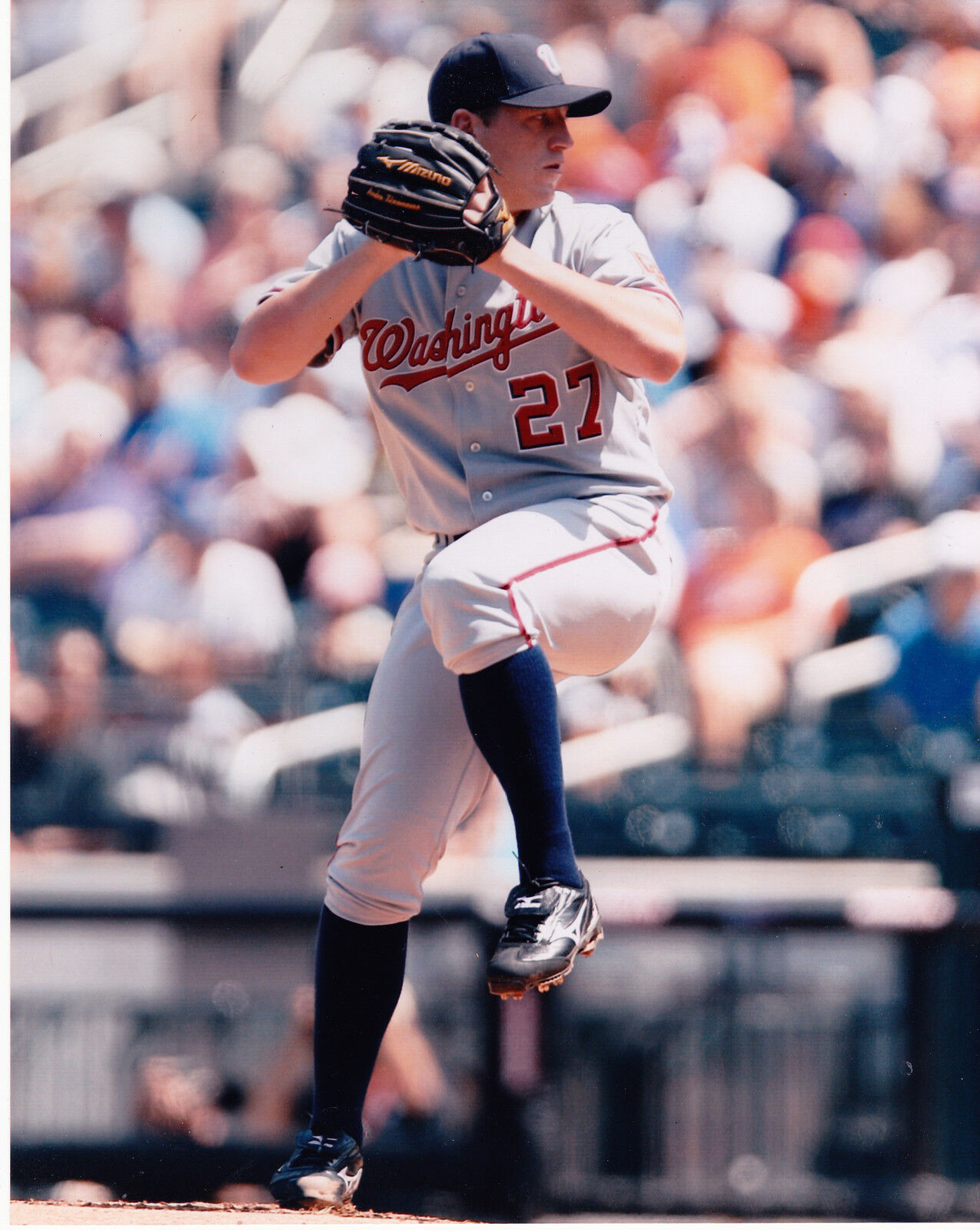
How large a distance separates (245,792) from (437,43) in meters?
2.71

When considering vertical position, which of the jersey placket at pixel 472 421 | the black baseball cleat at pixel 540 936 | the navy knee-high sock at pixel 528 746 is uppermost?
the jersey placket at pixel 472 421

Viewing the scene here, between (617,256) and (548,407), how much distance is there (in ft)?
0.70

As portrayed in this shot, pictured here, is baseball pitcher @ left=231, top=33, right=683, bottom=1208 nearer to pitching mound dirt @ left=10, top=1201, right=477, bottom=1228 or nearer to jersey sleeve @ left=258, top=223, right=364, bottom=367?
jersey sleeve @ left=258, top=223, right=364, bottom=367

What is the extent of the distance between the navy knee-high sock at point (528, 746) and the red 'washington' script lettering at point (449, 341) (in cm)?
43

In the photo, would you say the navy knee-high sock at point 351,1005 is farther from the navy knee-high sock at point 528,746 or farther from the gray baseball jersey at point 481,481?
the navy knee-high sock at point 528,746

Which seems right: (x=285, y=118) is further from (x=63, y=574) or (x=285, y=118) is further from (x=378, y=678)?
(x=378, y=678)

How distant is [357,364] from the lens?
183 inches

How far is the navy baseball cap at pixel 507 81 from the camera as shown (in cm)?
186

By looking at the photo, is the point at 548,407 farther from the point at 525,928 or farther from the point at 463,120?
the point at 525,928

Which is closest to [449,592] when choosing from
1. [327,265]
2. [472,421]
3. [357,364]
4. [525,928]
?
[472,421]

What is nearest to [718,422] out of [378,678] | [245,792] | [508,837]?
[508,837]

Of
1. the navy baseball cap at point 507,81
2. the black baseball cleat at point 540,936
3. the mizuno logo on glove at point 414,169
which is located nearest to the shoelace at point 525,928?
the black baseball cleat at point 540,936

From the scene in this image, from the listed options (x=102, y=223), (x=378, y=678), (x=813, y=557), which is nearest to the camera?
(x=378, y=678)

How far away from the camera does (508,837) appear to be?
12.5 ft
